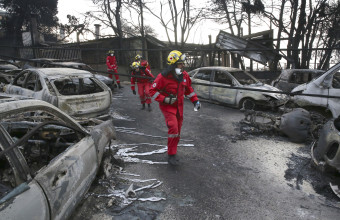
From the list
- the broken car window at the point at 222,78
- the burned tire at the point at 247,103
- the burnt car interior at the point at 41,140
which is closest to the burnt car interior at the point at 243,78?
the broken car window at the point at 222,78

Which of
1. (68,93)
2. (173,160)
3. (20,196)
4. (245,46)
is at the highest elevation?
(245,46)

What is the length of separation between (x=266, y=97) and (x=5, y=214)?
24.5 ft

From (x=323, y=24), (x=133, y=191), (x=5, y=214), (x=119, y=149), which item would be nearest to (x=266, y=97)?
(x=119, y=149)

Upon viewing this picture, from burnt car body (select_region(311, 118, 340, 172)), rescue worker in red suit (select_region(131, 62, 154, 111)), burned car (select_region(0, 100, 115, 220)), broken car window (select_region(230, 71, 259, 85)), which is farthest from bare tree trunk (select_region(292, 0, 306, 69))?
burned car (select_region(0, 100, 115, 220))

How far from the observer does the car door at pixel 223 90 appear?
8375 mm

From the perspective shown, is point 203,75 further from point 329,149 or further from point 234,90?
point 329,149

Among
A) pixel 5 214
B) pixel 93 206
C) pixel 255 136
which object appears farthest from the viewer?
pixel 255 136

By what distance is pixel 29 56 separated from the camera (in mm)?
20969

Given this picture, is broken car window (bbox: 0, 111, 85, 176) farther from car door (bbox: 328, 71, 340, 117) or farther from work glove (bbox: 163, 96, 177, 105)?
car door (bbox: 328, 71, 340, 117)

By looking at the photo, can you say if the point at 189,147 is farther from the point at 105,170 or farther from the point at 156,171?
the point at 105,170

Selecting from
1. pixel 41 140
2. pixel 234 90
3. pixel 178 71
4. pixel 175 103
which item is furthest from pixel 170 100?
pixel 234 90

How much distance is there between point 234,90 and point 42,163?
262 inches

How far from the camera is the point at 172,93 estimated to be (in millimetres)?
4410

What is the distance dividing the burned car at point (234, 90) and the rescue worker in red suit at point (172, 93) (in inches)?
146
